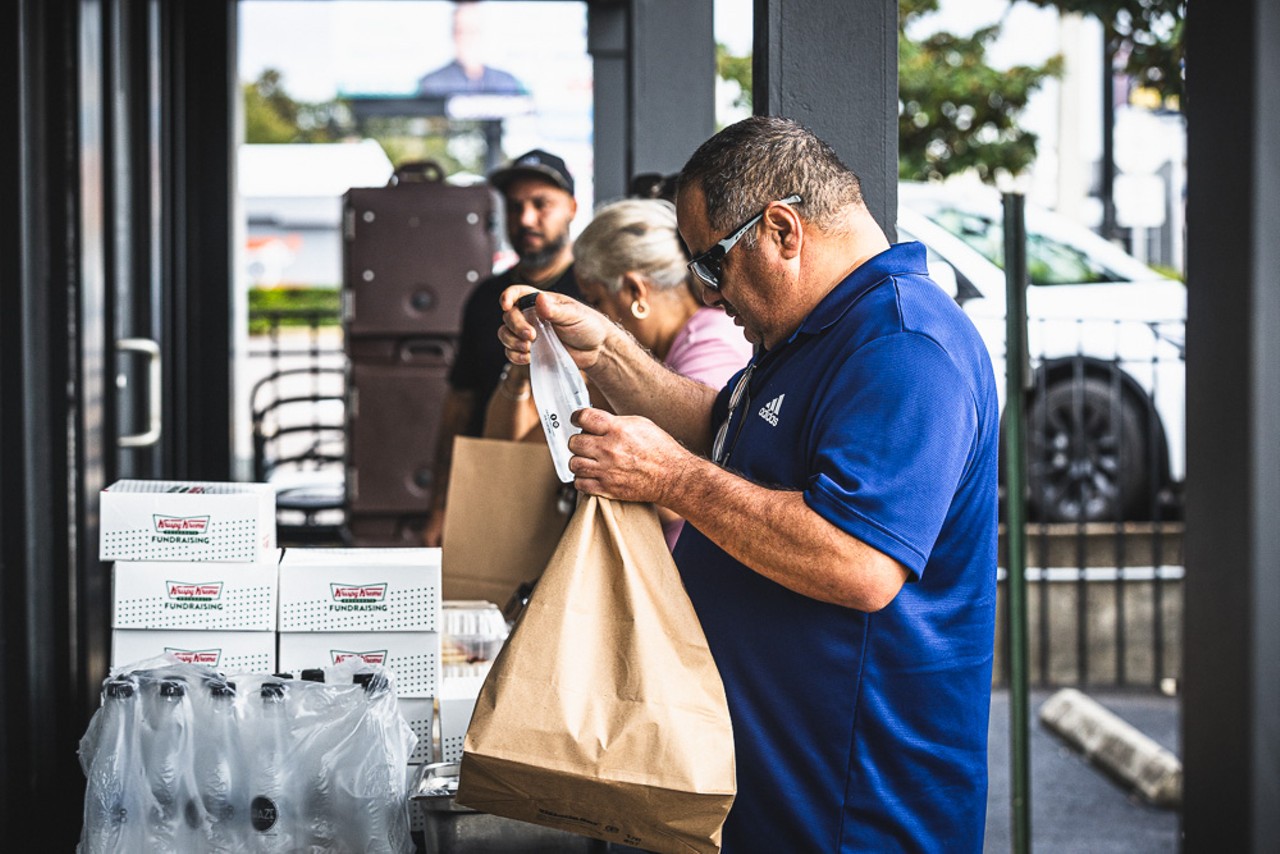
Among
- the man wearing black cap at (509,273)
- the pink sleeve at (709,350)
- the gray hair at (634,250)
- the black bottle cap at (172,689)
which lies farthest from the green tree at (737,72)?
the black bottle cap at (172,689)

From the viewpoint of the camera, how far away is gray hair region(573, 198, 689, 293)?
305 cm

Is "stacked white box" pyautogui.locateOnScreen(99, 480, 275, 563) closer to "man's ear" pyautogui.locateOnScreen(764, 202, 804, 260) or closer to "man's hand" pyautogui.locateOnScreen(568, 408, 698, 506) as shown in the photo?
"man's hand" pyautogui.locateOnScreen(568, 408, 698, 506)

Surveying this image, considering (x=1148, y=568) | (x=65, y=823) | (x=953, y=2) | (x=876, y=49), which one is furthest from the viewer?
(x=953, y=2)

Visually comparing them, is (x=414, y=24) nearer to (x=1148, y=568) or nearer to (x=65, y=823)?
(x=1148, y=568)

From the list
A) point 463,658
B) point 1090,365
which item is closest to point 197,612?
point 463,658

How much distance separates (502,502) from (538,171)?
6.61 feet

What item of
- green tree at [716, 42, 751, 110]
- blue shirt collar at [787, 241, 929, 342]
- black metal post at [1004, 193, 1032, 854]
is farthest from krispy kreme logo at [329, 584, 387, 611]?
green tree at [716, 42, 751, 110]

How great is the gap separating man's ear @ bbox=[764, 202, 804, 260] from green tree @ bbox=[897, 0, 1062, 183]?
29.1 ft

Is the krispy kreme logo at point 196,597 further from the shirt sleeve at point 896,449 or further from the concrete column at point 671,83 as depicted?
the concrete column at point 671,83

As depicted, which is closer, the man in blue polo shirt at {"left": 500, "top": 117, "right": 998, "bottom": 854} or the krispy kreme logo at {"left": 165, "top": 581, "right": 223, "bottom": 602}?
the man in blue polo shirt at {"left": 500, "top": 117, "right": 998, "bottom": 854}

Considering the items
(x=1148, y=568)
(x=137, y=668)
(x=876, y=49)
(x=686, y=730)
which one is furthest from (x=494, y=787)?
(x=1148, y=568)

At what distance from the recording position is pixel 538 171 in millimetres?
4773

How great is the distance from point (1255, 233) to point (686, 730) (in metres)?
0.99

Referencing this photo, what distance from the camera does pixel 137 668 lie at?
2.21 m
